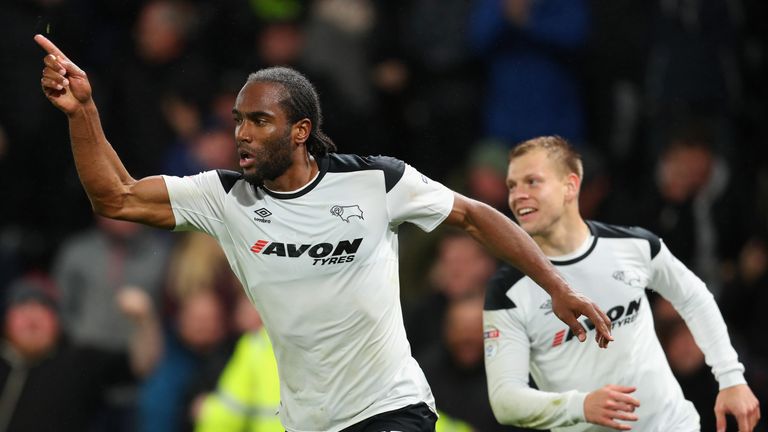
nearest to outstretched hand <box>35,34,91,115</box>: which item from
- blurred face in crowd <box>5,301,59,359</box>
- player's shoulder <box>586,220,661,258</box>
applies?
player's shoulder <box>586,220,661,258</box>

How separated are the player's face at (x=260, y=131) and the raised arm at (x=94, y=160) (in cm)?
35

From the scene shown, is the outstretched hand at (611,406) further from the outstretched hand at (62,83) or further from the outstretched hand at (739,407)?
the outstretched hand at (62,83)

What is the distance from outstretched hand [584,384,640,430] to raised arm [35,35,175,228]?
1790 mm

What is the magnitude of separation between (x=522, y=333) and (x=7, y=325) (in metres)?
4.67

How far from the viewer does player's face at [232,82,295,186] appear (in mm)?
5156

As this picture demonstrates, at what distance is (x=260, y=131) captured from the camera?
517cm

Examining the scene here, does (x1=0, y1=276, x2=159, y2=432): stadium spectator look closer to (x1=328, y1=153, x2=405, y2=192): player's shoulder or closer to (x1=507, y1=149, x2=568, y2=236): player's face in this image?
(x1=507, y1=149, x2=568, y2=236): player's face

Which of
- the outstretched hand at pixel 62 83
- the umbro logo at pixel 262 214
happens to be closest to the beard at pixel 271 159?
the umbro logo at pixel 262 214

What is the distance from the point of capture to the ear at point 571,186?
6.17 m

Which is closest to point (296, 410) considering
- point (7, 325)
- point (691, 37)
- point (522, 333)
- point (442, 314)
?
point (522, 333)

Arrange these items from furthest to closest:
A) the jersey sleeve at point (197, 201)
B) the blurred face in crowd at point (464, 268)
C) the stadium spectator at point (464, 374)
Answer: the blurred face in crowd at point (464, 268)
the stadium spectator at point (464, 374)
the jersey sleeve at point (197, 201)

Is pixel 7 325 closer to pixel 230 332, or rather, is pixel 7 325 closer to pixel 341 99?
pixel 230 332

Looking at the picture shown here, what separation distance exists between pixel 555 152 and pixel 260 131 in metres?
1.63

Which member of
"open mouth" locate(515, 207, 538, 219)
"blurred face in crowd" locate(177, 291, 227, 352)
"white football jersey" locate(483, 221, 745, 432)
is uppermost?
"open mouth" locate(515, 207, 538, 219)
